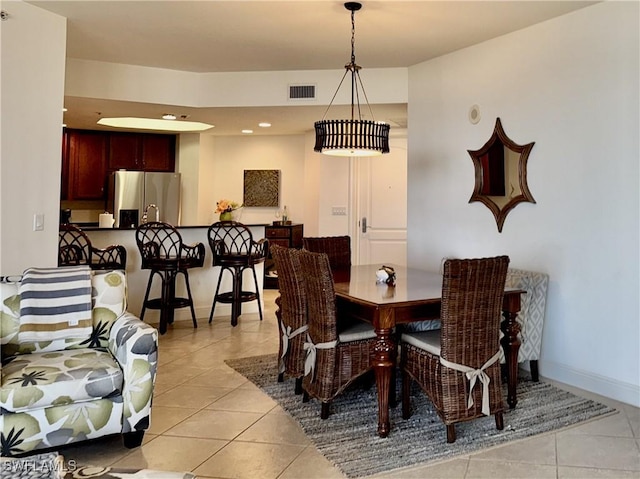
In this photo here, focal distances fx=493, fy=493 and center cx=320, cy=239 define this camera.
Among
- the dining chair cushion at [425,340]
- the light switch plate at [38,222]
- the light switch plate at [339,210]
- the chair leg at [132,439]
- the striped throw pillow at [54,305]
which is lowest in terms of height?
the chair leg at [132,439]

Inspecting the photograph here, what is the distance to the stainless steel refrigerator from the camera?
6770 mm

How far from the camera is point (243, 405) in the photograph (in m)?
2.99

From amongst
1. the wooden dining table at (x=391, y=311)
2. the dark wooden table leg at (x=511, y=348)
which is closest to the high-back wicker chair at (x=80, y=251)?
the wooden dining table at (x=391, y=311)

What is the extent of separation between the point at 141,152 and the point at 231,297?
131 inches

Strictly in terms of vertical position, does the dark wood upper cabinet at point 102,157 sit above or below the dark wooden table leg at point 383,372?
above

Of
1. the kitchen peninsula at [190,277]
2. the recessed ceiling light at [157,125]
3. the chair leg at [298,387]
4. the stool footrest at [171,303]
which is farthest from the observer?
the recessed ceiling light at [157,125]

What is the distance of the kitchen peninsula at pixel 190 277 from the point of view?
4754mm

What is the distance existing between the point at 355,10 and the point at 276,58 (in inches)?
51.6

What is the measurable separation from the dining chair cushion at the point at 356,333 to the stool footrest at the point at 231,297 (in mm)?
2280

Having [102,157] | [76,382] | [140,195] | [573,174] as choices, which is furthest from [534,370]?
[102,157]

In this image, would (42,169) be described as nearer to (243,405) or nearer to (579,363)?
(243,405)

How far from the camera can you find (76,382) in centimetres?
217

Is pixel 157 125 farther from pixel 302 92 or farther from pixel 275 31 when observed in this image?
pixel 275 31

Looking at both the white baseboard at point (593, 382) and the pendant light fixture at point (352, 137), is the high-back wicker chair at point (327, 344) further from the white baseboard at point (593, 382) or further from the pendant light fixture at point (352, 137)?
the white baseboard at point (593, 382)
